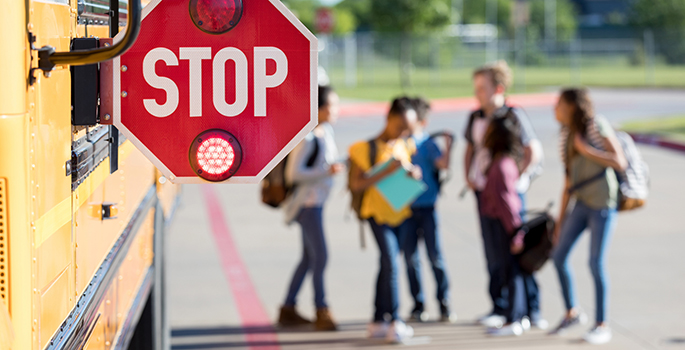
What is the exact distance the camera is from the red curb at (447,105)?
943 inches

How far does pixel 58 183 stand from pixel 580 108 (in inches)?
167

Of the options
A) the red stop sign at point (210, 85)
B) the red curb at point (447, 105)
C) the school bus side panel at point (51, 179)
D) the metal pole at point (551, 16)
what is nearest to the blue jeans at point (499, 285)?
the red stop sign at point (210, 85)

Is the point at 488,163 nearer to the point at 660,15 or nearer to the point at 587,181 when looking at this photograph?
the point at 587,181

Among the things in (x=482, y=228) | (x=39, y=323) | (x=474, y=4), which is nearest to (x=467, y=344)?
(x=482, y=228)

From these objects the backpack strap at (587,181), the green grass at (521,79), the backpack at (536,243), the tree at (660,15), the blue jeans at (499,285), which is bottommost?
the blue jeans at (499,285)

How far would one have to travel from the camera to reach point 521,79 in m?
37.3

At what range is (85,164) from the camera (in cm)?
216

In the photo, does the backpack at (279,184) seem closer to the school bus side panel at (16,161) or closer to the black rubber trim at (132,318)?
the black rubber trim at (132,318)

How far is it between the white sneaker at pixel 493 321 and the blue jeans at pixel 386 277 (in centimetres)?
69

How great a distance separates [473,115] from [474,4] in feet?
250

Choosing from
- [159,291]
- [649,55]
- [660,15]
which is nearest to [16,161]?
[159,291]

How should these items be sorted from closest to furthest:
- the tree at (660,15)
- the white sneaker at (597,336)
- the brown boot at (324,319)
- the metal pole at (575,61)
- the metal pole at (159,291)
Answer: the metal pole at (159,291), the white sneaker at (597,336), the brown boot at (324,319), the metal pole at (575,61), the tree at (660,15)

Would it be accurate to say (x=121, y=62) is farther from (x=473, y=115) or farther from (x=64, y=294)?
(x=473, y=115)

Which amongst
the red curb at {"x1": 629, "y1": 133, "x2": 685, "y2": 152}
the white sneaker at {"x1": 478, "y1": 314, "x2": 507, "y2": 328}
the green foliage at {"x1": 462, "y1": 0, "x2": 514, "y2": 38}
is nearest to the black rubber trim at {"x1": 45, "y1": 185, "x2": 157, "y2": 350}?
the white sneaker at {"x1": 478, "y1": 314, "x2": 507, "y2": 328}
